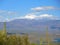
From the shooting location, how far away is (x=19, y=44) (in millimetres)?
2141

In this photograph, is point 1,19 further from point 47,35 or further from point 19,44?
point 47,35

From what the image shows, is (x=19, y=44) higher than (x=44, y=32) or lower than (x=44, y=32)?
lower

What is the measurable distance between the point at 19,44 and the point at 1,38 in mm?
241

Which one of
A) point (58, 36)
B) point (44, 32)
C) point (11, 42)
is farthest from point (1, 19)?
point (58, 36)

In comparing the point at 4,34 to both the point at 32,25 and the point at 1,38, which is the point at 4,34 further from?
the point at 32,25

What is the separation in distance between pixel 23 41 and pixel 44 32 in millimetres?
296

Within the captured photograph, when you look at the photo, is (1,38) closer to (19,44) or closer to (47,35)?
(19,44)

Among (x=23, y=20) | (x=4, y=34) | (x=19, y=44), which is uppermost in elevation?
(x=23, y=20)

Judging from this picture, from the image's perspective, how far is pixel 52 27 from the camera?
7.18 ft

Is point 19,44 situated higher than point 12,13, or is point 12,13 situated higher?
point 12,13

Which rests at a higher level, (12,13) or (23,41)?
(12,13)

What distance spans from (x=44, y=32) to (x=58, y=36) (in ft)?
0.61

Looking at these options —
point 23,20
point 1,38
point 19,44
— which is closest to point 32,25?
point 23,20

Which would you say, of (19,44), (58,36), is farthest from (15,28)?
(58,36)
